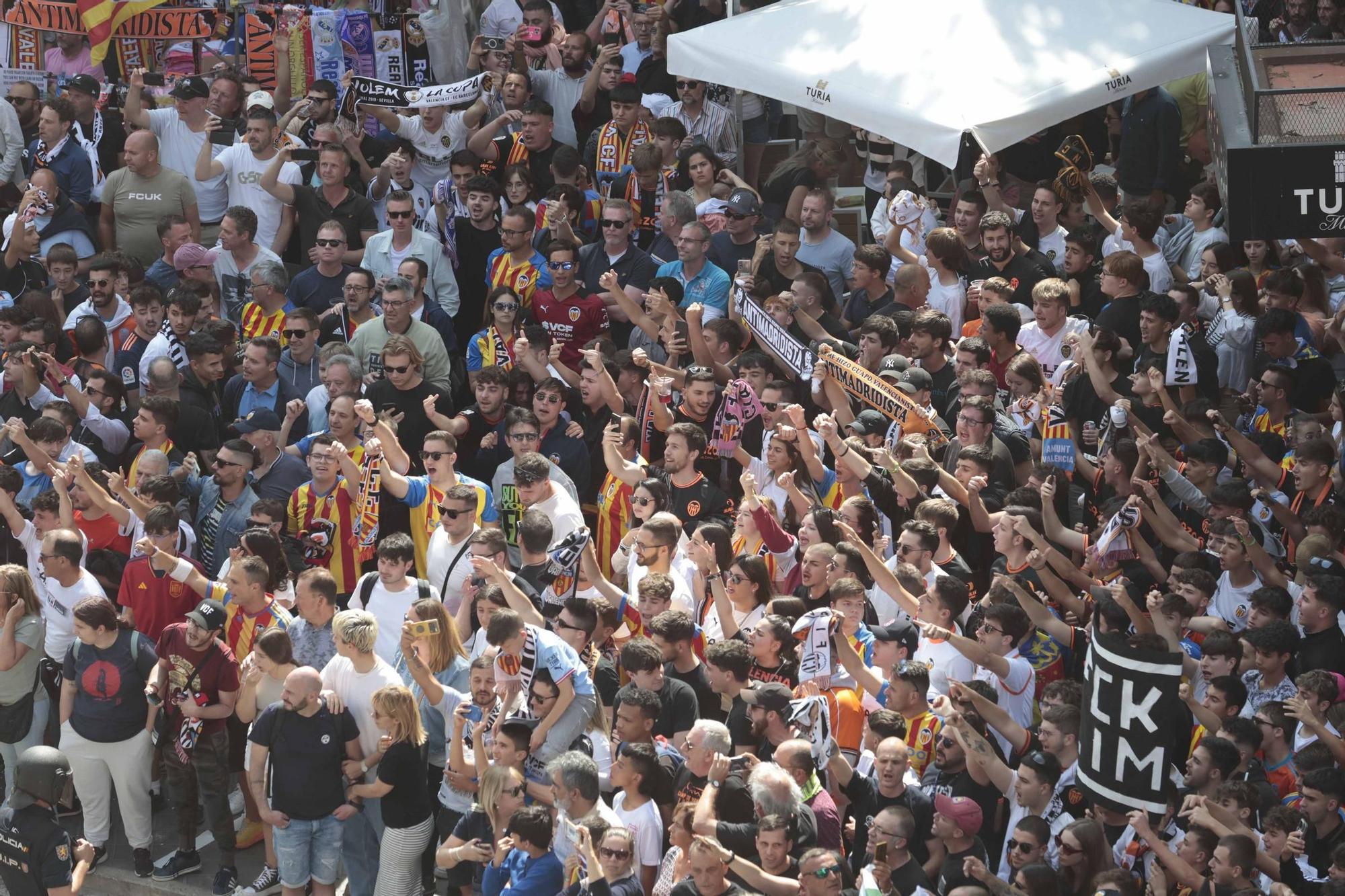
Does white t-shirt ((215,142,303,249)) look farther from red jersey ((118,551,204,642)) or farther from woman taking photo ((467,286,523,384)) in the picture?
red jersey ((118,551,204,642))

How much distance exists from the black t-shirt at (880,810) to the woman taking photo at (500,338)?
16.3ft

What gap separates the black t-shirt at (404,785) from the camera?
9.32 m

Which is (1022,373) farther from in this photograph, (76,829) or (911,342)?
(76,829)

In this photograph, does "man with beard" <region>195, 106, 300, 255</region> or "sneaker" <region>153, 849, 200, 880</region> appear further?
"man with beard" <region>195, 106, 300, 255</region>

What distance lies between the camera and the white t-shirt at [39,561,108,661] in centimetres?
1081

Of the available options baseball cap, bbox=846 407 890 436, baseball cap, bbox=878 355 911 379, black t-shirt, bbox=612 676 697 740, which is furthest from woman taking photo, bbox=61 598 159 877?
baseball cap, bbox=878 355 911 379

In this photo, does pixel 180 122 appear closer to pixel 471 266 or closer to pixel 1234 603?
pixel 471 266

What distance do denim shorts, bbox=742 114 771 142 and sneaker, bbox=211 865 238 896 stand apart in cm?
772

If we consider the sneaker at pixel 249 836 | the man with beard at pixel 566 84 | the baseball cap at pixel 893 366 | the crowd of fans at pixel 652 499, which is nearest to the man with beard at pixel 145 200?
the crowd of fans at pixel 652 499

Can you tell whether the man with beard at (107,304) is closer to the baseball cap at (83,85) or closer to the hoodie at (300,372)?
the hoodie at (300,372)

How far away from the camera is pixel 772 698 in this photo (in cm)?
847

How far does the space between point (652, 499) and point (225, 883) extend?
10.3 feet

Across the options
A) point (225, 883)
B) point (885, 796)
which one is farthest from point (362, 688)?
point (885, 796)

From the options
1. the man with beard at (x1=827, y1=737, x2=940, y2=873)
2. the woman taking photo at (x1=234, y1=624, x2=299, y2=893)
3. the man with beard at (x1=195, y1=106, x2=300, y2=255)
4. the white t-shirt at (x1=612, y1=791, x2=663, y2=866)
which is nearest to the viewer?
the man with beard at (x1=827, y1=737, x2=940, y2=873)
